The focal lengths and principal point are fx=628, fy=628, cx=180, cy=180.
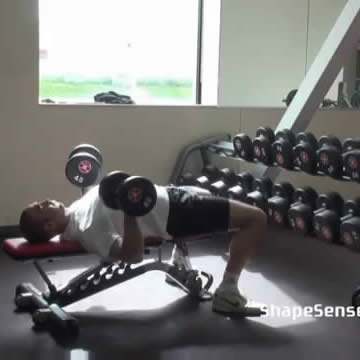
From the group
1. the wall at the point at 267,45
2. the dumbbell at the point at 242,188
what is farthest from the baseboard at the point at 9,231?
the wall at the point at 267,45

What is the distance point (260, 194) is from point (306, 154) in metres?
0.53

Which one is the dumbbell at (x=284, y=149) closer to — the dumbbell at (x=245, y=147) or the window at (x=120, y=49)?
the dumbbell at (x=245, y=147)

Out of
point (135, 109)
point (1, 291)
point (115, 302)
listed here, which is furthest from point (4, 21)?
point (115, 302)

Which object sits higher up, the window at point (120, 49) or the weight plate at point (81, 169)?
A: the window at point (120, 49)

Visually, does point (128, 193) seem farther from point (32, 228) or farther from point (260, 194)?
point (260, 194)

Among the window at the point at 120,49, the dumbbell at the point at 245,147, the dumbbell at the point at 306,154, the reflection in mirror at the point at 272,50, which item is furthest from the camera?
the reflection in mirror at the point at 272,50

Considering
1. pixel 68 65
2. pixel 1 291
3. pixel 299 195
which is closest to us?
pixel 1 291

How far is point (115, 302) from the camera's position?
2.87 metres

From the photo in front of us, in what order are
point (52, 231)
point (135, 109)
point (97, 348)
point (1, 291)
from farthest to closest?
point (135, 109)
point (1, 291)
point (52, 231)
point (97, 348)

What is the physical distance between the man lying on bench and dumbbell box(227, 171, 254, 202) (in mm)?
950

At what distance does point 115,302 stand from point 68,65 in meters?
2.80

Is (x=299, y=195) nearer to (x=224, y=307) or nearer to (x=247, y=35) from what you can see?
(x=224, y=307)

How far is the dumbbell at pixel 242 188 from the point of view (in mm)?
3750

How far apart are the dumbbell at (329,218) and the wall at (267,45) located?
237cm
